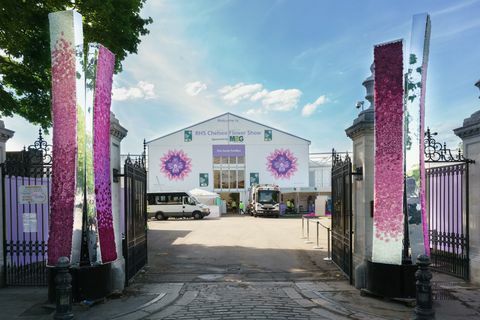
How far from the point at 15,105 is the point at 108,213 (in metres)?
6.18

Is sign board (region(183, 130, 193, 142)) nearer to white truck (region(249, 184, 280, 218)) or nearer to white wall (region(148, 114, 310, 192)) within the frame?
white wall (region(148, 114, 310, 192))

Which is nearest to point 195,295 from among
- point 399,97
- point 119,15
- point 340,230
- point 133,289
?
point 133,289

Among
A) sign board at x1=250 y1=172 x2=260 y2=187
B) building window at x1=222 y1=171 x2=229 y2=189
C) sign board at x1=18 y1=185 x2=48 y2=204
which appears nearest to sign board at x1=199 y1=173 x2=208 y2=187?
building window at x1=222 y1=171 x2=229 y2=189

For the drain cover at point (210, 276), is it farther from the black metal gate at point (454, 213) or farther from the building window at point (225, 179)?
the building window at point (225, 179)

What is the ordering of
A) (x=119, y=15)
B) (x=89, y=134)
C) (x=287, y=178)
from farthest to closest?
(x=287, y=178), (x=119, y=15), (x=89, y=134)

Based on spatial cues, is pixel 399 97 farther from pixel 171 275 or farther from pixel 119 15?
pixel 119 15

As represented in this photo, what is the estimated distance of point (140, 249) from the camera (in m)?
9.48

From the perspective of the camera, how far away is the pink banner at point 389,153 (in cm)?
673

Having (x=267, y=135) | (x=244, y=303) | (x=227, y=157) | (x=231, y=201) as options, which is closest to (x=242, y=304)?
(x=244, y=303)

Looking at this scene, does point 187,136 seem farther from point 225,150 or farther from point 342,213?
point 342,213

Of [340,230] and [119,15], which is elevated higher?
[119,15]

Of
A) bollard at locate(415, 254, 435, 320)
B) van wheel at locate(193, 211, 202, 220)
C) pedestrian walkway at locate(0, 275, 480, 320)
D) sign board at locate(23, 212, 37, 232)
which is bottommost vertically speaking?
van wheel at locate(193, 211, 202, 220)

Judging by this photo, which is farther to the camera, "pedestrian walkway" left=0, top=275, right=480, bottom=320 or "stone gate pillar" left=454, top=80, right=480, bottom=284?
"stone gate pillar" left=454, top=80, right=480, bottom=284

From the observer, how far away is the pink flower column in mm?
6711
